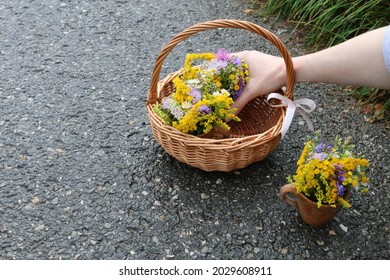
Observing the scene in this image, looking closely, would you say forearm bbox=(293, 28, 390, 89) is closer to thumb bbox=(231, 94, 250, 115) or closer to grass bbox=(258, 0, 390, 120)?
thumb bbox=(231, 94, 250, 115)

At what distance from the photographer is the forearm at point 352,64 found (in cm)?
170

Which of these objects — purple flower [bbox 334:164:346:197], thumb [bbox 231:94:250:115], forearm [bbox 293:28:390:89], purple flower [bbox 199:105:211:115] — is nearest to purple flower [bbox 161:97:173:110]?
purple flower [bbox 199:105:211:115]

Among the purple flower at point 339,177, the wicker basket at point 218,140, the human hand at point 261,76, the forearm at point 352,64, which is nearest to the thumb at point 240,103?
the human hand at point 261,76

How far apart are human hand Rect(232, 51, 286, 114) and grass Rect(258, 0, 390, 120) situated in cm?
58

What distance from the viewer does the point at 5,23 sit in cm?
285

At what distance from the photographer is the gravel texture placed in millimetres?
1759

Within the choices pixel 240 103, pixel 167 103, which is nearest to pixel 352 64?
pixel 240 103

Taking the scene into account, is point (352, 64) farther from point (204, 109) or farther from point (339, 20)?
point (339, 20)

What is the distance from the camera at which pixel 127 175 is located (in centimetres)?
199

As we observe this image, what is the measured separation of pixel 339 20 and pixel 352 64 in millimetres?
827
